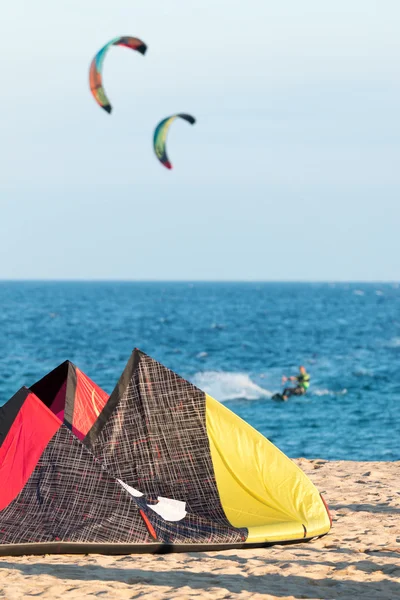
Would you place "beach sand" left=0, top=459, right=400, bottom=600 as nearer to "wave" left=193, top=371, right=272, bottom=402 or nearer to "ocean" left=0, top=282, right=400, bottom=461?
"ocean" left=0, top=282, right=400, bottom=461

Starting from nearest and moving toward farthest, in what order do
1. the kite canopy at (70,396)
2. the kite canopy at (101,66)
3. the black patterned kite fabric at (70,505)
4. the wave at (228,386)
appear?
the black patterned kite fabric at (70,505)
the kite canopy at (70,396)
the kite canopy at (101,66)
the wave at (228,386)

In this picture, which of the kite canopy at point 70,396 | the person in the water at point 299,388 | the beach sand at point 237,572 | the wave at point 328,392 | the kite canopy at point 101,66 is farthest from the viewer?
the wave at point 328,392

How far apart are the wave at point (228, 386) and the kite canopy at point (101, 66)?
19137mm

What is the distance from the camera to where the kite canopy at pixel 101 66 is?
12.4 metres

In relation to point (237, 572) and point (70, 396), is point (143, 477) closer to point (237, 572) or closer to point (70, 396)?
point (70, 396)

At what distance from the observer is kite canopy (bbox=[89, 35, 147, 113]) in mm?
12429

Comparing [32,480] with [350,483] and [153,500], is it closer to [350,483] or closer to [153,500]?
[153,500]

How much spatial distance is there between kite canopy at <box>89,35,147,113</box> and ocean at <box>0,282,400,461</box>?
10321 millimetres

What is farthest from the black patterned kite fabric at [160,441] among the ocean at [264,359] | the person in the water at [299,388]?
the person in the water at [299,388]

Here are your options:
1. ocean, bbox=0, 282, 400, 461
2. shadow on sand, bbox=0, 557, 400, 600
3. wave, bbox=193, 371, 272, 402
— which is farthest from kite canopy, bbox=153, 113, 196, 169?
wave, bbox=193, 371, 272, 402

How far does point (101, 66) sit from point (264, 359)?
36269 mm

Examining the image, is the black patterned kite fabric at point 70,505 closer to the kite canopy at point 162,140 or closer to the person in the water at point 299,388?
the kite canopy at point 162,140

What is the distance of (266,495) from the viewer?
9500mm

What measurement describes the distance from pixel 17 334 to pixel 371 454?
4814 centimetres
